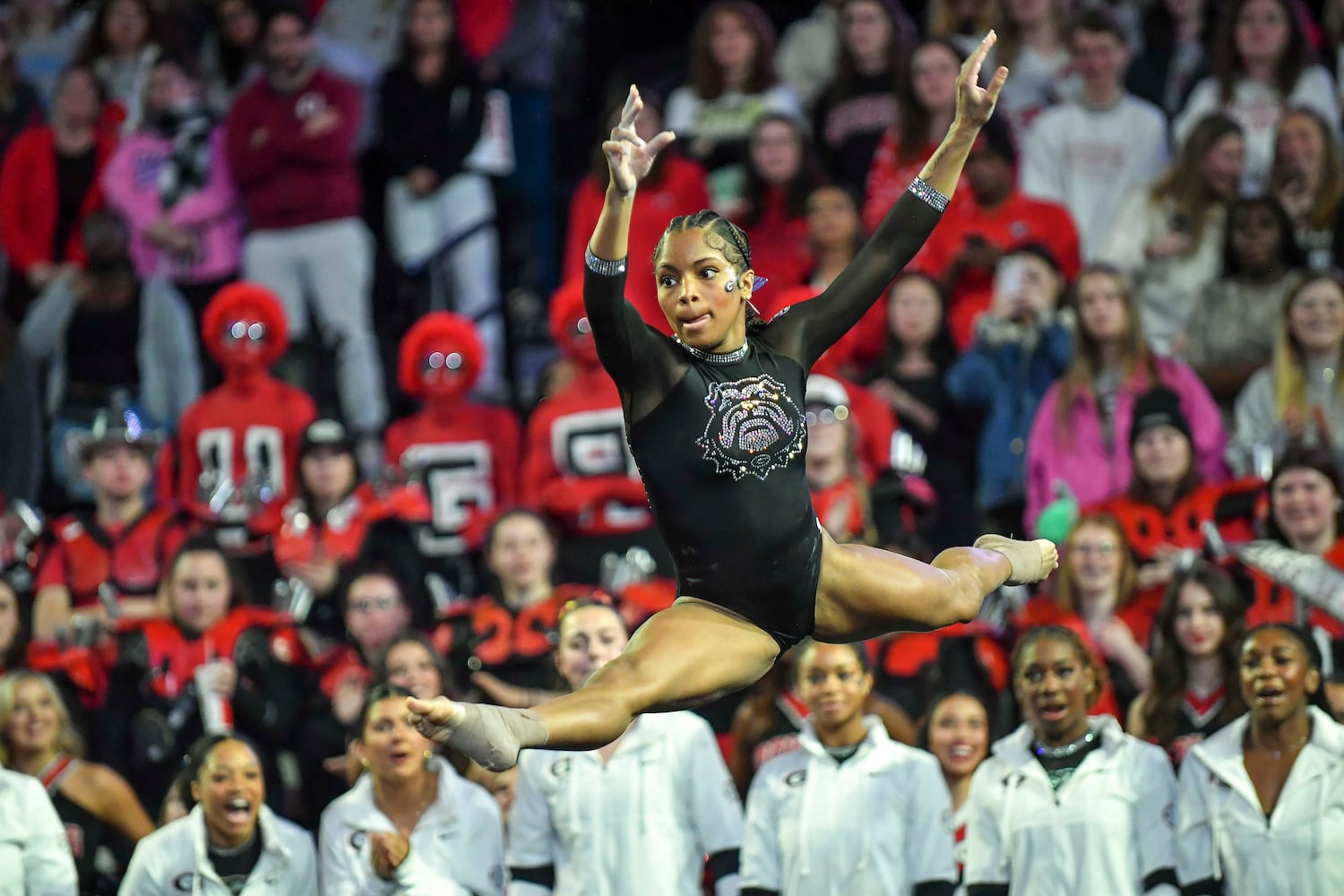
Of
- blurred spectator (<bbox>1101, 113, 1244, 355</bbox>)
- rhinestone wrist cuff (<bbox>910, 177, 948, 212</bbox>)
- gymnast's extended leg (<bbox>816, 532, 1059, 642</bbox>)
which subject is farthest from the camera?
blurred spectator (<bbox>1101, 113, 1244, 355</bbox>)

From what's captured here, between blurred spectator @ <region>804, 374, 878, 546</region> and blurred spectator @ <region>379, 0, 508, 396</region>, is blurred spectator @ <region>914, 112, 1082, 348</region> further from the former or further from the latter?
blurred spectator @ <region>379, 0, 508, 396</region>

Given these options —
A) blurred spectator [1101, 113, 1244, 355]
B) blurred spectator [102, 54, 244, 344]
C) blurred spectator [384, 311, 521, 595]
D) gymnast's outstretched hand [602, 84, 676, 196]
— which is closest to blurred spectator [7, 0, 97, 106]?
blurred spectator [102, 54, 244, 344]

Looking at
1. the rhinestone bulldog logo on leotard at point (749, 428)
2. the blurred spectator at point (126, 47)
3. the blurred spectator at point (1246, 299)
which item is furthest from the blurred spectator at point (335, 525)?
the rhinestone bulldog logo on leotard at point (749, 428)

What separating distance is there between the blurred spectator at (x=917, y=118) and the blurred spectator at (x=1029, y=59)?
0.62 meters

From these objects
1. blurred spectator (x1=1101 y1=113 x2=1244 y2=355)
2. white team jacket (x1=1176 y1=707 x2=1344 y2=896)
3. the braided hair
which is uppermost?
blurred spectator (x1=1101 y1=113 x2=1244 y2=355)

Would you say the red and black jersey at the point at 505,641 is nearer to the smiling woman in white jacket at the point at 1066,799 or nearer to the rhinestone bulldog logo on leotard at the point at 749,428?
the smiling woman in white jacket at the point at 1066,799

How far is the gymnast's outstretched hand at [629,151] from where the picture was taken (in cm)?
564

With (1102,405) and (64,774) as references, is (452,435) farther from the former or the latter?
(1102,405)

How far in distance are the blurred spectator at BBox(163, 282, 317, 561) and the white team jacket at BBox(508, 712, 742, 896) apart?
2.72 m

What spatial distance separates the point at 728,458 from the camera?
5984mm

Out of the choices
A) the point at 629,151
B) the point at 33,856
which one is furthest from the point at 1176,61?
the point at 33,856

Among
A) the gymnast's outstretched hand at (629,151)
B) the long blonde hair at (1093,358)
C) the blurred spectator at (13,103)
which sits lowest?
the gymnast's outstretched hand at (629,151)

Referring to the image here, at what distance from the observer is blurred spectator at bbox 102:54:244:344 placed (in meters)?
12.2

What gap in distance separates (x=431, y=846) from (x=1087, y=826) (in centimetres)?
232
